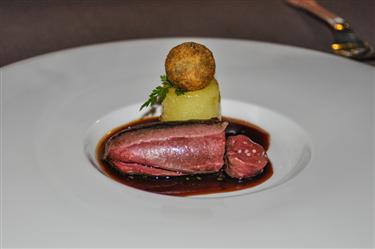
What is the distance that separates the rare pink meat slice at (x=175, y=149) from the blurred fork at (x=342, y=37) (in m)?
1.30

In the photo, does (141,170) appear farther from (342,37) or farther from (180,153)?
(342,37)

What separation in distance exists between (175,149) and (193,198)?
1.34ft

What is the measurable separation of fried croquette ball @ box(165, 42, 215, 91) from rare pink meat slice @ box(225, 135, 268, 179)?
12.1 inches

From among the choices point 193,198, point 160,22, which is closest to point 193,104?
point 193,198

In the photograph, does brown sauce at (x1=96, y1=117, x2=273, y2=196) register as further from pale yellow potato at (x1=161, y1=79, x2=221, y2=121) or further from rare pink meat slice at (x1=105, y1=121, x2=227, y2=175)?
pale yellow potato at (x1=161, y1=79, x2=221, y2=121)

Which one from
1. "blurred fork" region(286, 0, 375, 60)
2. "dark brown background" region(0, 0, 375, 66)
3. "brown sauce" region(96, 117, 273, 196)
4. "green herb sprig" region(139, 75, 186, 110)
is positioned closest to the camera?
"brown sauce" region(96, 117, 273, 196)

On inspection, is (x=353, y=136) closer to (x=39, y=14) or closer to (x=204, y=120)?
(x=204, y=120)

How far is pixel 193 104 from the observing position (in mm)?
2650

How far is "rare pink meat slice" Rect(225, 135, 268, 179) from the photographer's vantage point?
7.88ft

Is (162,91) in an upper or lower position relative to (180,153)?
upper

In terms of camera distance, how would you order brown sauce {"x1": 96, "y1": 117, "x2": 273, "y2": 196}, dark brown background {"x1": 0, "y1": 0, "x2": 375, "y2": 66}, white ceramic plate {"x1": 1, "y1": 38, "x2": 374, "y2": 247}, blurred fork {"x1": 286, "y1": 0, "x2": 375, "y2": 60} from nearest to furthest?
white ceramic plate {"x1": 1, "y1": 38, "x2": 374, "y2": 247}, brown sauce {"x1": 96, "y1": 117, "x2": 273, "y2": 196}, blurred fork {"x1": 286, "y1": 0, "x2": 375, "y2": 60}, dark brown background {"x1": 0, "y1": 0, "x2": 375, "y2": 66}

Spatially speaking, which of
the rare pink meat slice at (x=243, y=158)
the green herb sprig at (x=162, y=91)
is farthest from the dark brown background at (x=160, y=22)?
the rare pink meat slice at (x=243, y=158)

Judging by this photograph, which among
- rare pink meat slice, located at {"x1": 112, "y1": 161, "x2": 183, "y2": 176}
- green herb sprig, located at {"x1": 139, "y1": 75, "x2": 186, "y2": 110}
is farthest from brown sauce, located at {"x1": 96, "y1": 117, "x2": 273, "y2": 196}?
green herb sprig, located at {"x1": 139, "y1": 75, "x2": 186, "y2": 110}

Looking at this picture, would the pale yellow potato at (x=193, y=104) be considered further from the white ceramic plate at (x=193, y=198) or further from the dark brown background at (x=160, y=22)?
the dark brown background at (x=160, y=22)
